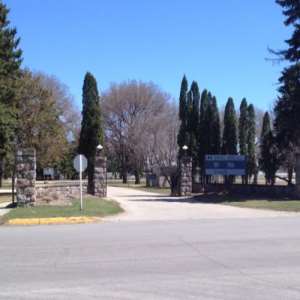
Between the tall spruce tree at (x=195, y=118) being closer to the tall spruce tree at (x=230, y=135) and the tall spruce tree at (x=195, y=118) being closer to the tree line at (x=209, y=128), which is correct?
the tree line at (x=209, y=128)

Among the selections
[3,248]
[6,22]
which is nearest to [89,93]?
[6,22]

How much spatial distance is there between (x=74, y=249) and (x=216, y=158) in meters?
27.3

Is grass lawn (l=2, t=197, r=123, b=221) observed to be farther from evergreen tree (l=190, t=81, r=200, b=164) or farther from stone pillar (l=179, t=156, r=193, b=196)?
evergreen tree (l=190, t=81, r=200, b=164)

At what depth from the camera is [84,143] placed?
48.9 meters

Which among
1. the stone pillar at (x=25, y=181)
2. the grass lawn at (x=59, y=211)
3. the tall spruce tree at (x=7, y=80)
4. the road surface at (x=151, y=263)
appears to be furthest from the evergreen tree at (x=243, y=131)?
the road surface at (x=151, y=263)

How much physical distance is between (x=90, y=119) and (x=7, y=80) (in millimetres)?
9411

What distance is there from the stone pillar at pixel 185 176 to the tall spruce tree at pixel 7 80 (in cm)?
1249

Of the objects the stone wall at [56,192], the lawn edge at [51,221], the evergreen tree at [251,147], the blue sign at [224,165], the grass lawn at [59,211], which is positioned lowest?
the lawn edge at [51,221]

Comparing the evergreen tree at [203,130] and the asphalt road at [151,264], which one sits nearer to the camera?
the asphalt road at [151,264]

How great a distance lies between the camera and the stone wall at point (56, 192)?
28.1 meters

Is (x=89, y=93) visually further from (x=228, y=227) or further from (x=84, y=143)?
(x=228, y=227)

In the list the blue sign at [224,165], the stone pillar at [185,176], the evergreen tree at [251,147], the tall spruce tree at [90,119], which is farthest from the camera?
the evergreen tree at [251,147]

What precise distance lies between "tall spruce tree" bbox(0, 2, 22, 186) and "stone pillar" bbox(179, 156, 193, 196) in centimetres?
1249

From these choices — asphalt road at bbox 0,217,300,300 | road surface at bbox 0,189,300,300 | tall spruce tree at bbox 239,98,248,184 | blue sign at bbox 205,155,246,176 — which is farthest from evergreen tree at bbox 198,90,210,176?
asphalt road at bbox 0,217,300,300
